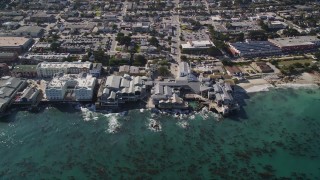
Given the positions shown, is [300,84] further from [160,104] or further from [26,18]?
[26,18]

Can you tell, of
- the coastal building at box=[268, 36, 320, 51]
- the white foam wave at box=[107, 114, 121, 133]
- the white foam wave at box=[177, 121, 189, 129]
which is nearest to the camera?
the white foam wave at box=[107, 114, 121, 133]

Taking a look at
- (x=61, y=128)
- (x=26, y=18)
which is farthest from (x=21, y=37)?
(x=61, y=128)

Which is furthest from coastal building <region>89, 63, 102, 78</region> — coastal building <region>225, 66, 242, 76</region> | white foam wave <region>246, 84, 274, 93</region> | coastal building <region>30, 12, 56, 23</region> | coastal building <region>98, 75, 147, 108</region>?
coastal building <region>30, 12, 56, 23</region>

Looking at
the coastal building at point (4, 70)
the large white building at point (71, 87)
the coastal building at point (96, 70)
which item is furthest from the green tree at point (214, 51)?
the coastal building at point (4, 70)

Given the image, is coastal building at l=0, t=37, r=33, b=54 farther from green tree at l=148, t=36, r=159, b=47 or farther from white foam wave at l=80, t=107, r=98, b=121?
white foam wave at l=80, t=107, r=98, b=121

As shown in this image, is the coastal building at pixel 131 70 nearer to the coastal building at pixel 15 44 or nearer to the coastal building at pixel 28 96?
the coastal building at pixel 28 96

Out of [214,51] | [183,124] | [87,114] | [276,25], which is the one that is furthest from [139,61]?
[276,25]

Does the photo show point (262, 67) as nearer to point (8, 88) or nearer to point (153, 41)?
point (153, 41)
